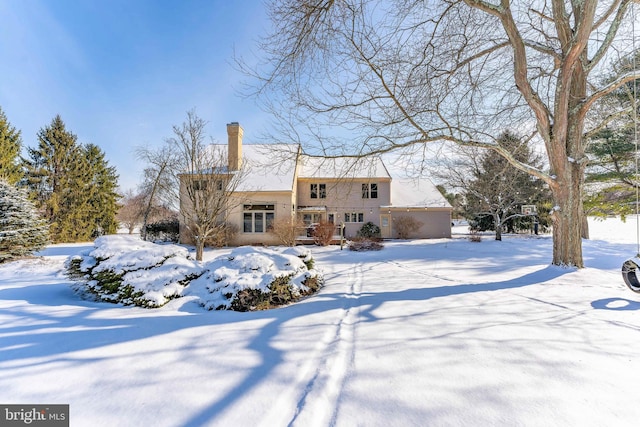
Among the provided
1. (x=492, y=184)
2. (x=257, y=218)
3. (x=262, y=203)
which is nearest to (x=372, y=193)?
(x=492, y=184)

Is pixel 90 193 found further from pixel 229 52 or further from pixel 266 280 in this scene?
pixel 266 280

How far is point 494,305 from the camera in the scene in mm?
4344

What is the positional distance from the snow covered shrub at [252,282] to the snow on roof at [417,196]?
16.8m

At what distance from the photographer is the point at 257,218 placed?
18531 millimetres

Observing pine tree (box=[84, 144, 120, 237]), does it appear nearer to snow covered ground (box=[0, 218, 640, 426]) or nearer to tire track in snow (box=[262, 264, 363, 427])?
snow covered ground (box=[0, 218, 640, 426])

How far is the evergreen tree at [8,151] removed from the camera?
1554 centimetres

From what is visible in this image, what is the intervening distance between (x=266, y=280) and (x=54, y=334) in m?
2.77

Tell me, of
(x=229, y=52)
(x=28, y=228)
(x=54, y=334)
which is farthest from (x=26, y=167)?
(x=54, y=334)

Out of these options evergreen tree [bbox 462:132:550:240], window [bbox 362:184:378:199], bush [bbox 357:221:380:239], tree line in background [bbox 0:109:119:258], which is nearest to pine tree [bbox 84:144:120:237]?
tree line in background [bbox 0:109:119:258]

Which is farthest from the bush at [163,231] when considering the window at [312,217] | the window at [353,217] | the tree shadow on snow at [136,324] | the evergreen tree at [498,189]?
the evergreen tree at [498,189]

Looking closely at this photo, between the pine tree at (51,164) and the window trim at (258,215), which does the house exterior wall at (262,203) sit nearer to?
the window trim at (258,215)

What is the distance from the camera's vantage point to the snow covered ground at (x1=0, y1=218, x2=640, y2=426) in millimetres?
1886

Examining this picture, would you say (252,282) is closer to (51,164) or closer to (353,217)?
(353,217)

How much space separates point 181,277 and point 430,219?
798 inches
